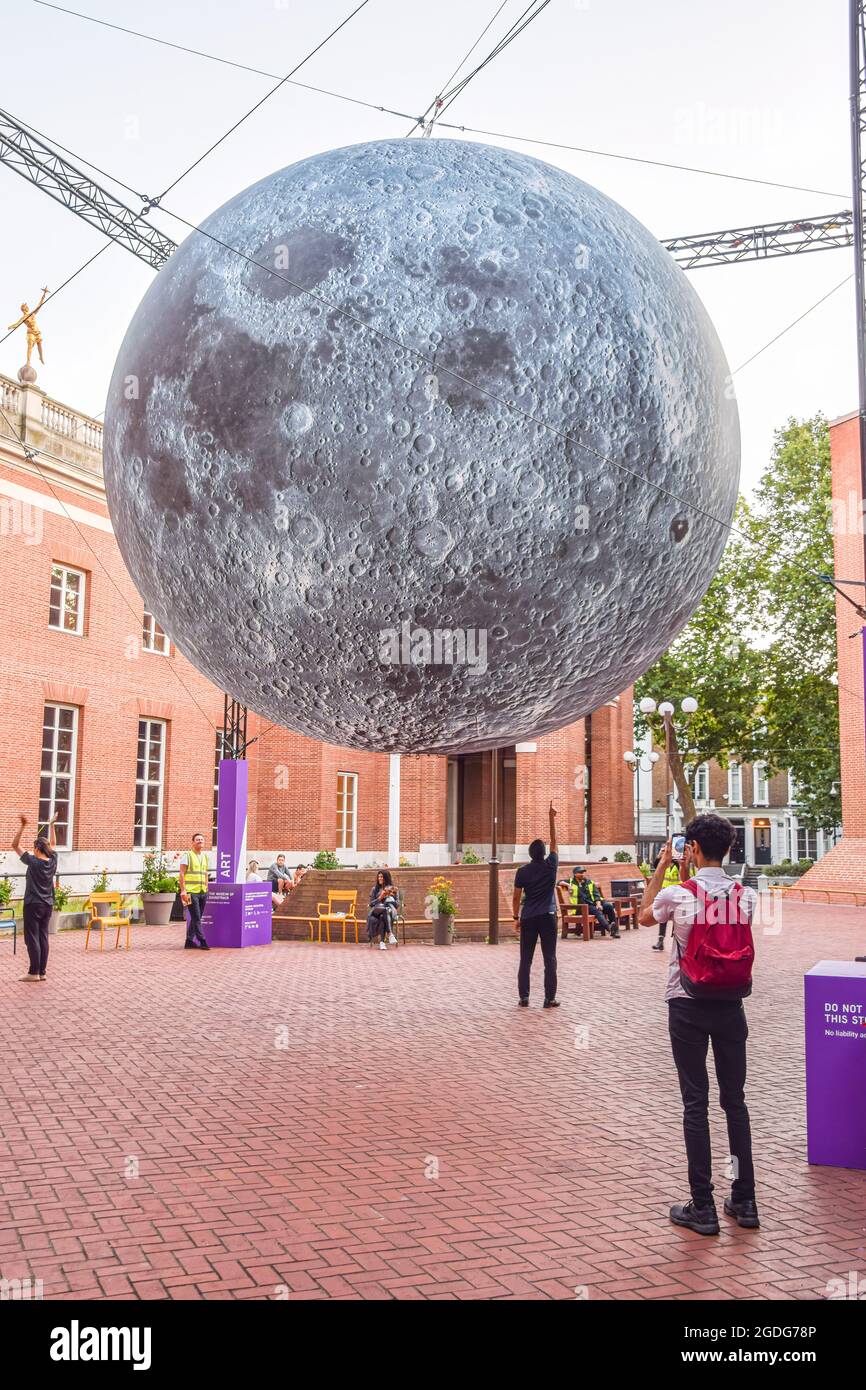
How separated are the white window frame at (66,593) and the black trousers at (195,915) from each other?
25.7ft

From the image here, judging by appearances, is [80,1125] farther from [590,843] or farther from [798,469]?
[798,469]

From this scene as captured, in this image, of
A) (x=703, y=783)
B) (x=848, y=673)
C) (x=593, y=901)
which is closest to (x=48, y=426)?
(x=593, y=901)

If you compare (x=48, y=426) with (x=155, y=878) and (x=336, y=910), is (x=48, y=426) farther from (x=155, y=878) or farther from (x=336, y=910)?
(x=336, y=910)

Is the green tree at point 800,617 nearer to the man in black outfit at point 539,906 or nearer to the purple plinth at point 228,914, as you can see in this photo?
the purple plinth at point 228,914

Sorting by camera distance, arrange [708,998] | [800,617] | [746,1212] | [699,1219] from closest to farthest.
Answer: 1. [708,998]
2. [699,1219]
3. [746,1212]
4. [800,617]

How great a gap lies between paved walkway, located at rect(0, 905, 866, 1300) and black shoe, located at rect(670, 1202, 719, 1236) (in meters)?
0.08

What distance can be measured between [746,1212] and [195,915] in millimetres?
13454

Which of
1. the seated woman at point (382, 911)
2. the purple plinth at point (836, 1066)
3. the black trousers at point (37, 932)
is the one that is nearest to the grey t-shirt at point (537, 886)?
the purple plinth at point (836, 1066)

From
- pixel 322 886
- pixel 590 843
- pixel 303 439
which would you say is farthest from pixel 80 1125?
pixel 590 843

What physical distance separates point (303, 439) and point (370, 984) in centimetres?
1197

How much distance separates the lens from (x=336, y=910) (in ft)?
65.8

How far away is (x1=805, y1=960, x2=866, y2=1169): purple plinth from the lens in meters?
5.72

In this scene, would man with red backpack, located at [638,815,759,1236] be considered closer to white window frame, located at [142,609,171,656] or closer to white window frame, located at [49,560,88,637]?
white window frame, located at [49,560,88,637]

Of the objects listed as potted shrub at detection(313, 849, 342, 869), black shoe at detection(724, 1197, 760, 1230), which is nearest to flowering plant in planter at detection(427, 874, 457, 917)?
potted shrub at detection(313, 849, 342, 869)
